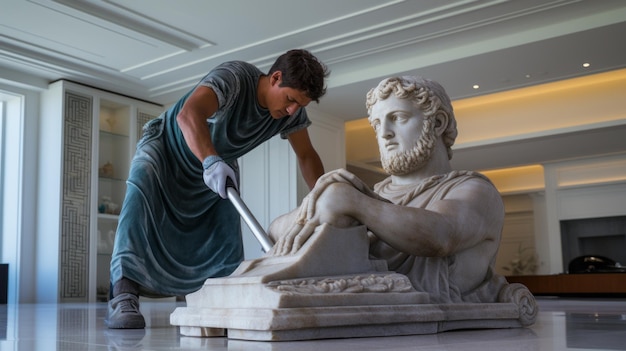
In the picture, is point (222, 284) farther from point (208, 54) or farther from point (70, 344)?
point (208, 54)

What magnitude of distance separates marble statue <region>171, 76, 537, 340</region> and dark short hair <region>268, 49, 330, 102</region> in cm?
37

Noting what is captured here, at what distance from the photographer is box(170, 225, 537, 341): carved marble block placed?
1.26 meters

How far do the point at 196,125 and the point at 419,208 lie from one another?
80cm

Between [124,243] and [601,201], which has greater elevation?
[601,201]

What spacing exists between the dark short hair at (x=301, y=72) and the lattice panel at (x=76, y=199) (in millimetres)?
5557

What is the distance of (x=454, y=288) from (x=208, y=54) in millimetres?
5299

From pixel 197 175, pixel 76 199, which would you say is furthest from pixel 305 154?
pixel 76 199

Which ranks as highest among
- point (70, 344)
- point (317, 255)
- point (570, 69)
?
point (570, 69)

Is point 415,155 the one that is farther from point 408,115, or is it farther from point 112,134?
point 112,134

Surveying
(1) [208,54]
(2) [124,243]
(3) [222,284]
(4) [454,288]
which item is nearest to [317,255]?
(3) [222,284]

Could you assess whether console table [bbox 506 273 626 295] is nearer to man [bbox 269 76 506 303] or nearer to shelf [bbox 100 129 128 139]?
shelf [bbox 100 129 128 139]

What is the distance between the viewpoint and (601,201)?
9797mm

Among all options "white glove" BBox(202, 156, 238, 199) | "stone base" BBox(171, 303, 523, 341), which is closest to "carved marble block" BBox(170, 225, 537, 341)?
"stone base" BBox(171, 303, 523, 341)

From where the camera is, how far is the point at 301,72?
6.93ft
